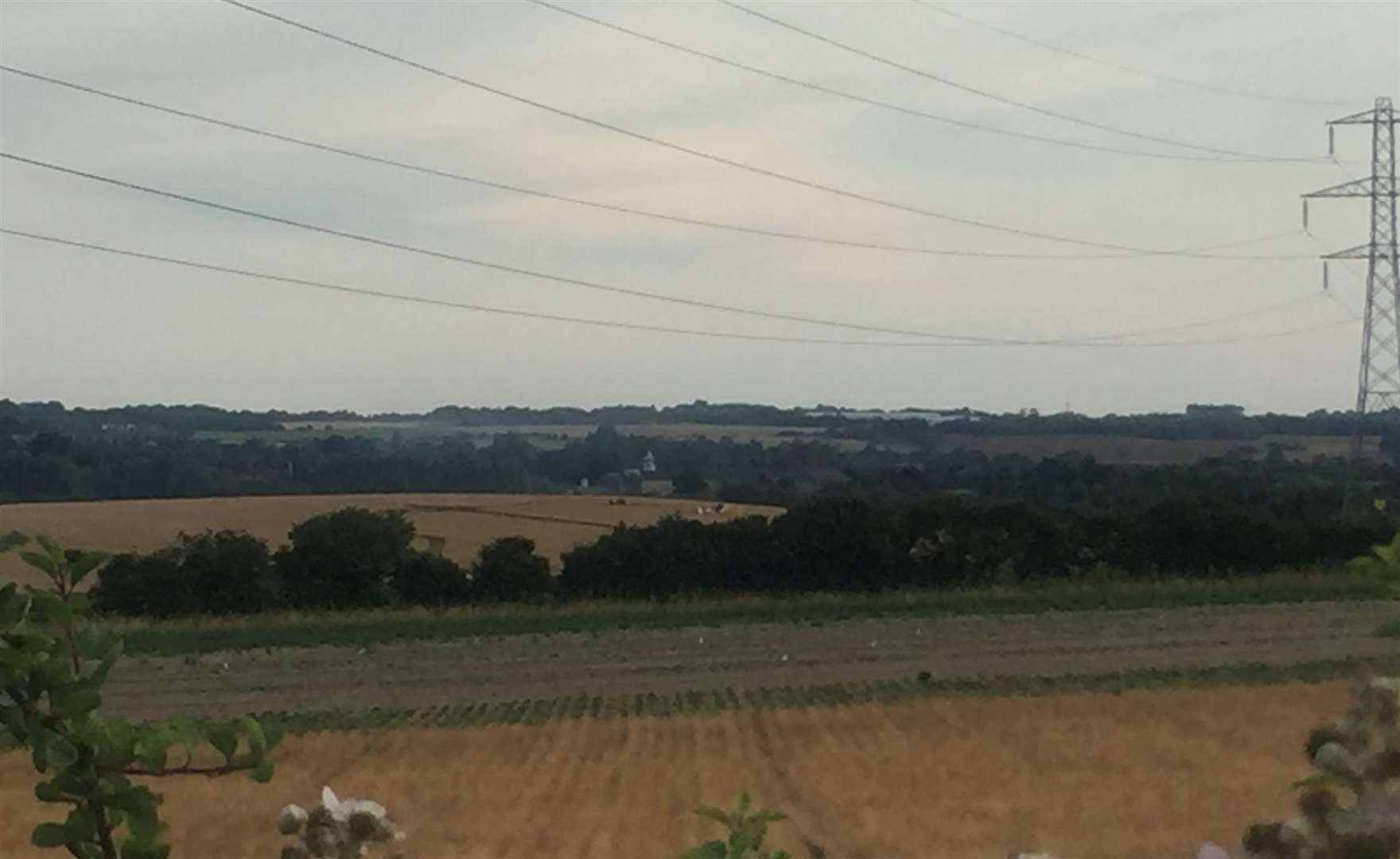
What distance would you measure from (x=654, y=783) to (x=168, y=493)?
23370 millimetres

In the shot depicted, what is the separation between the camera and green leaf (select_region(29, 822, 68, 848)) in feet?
3.94

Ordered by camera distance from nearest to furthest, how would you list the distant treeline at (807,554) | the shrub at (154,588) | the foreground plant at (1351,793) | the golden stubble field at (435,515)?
the foreground plant at (1351,793) → the shrub at (154,588) → the distant treeline at (807,554) → the golden stubble field at (435,515)

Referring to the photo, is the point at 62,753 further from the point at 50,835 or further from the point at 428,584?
the point at 428,584

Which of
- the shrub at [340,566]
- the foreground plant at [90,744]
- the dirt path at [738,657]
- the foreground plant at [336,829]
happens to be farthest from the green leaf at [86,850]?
the shrub at [340,566]

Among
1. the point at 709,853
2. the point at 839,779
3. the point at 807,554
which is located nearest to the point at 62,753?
the point at 709,853

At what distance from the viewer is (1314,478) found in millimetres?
37438

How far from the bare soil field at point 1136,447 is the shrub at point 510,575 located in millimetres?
13838

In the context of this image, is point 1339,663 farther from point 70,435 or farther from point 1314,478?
point 70,435

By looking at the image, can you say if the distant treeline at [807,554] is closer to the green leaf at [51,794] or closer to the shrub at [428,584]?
the shrub at [428,584]

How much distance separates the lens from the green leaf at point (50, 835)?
1201mm

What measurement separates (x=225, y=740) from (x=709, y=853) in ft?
1.20

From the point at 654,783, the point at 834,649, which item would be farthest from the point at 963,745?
the point at 834,649

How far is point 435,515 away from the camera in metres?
36.5

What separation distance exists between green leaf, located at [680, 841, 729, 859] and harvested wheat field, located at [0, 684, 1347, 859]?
7902 millimetres
